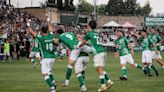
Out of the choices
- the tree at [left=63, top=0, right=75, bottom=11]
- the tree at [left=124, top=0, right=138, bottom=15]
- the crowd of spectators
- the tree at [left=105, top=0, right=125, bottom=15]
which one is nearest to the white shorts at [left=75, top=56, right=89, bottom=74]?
the crowd of spectators

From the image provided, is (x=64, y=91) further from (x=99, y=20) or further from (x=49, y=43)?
(x=99, y=20)

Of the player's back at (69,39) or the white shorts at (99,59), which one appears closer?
the white shorts at (99,59)

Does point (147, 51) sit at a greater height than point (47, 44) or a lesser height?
lesser

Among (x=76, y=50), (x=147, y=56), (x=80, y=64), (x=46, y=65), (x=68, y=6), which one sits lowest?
(x=68, y=6)

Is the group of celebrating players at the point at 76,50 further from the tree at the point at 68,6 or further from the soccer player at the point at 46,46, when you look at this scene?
the tree at the point at 68,6

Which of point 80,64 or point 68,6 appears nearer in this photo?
point 80,64

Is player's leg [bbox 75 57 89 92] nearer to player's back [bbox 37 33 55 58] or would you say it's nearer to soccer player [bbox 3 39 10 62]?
player's back [bbox 37 33 55 58]

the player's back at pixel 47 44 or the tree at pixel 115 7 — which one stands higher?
the player's back at pixel 47 44

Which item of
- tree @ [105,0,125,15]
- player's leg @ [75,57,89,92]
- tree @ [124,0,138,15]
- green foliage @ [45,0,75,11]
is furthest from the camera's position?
tree @ [124,0,138,15]

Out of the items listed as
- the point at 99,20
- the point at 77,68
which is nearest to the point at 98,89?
the point at 77,68

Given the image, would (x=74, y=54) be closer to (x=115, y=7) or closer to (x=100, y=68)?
(x=100, y=68)

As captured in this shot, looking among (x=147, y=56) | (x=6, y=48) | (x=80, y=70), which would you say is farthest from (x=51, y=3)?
(x=80, y=70)

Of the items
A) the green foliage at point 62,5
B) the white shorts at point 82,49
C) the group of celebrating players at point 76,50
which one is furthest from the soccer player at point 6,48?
the green foliage at point 62,5

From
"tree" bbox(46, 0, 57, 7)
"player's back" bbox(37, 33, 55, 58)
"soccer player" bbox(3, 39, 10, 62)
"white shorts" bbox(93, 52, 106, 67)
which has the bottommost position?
"soccer player" bbox(3, 39, 10, 62)
